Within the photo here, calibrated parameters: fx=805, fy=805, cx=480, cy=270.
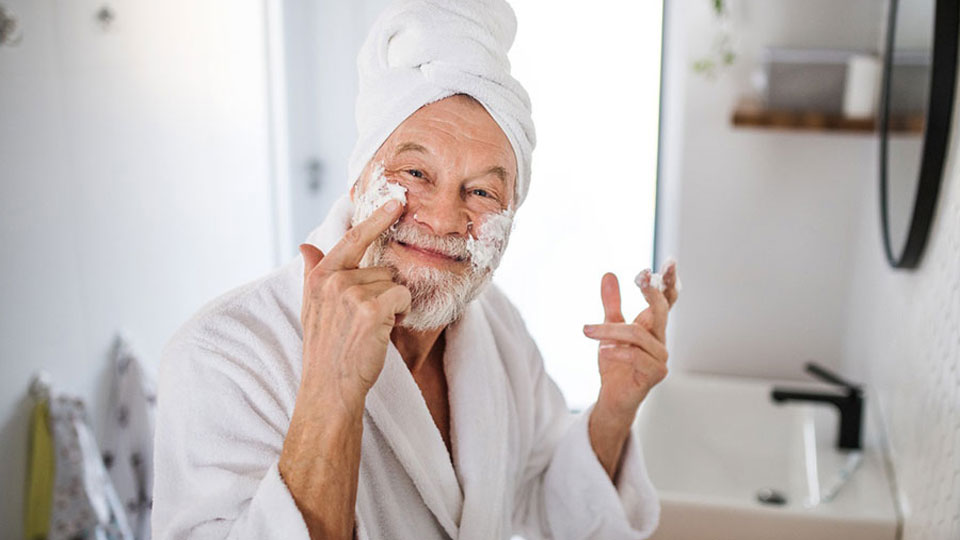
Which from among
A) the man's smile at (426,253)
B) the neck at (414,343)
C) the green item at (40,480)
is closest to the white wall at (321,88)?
the green item at (40,480)

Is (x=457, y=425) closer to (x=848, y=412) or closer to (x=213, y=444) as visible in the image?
(x=213, y=444)

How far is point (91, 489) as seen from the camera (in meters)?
1.67

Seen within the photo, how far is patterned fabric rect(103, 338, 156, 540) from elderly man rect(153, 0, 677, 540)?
102 cm

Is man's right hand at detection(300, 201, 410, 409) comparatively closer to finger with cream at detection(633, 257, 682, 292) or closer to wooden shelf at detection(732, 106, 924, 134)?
finger with cream at detection(633, 257, 682, 292)

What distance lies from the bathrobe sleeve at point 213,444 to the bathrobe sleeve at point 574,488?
476 millimetres

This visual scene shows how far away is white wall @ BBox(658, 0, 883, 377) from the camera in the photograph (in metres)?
2.03

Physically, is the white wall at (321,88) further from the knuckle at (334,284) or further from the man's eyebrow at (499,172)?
the knuckle at (334,284)

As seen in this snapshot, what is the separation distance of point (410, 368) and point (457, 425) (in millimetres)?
102

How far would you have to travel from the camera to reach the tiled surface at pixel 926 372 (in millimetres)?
966

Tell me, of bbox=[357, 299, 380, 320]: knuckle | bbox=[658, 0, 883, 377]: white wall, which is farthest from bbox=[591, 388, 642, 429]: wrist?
bbox=[658, 0, 883, 377]: white wall

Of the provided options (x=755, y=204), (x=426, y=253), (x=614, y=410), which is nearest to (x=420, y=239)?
(x=426, y=253)

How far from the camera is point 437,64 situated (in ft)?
3.10

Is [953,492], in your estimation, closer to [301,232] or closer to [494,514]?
[494,514]

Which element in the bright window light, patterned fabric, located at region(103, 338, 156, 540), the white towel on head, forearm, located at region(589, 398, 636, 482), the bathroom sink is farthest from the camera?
the bright window light
